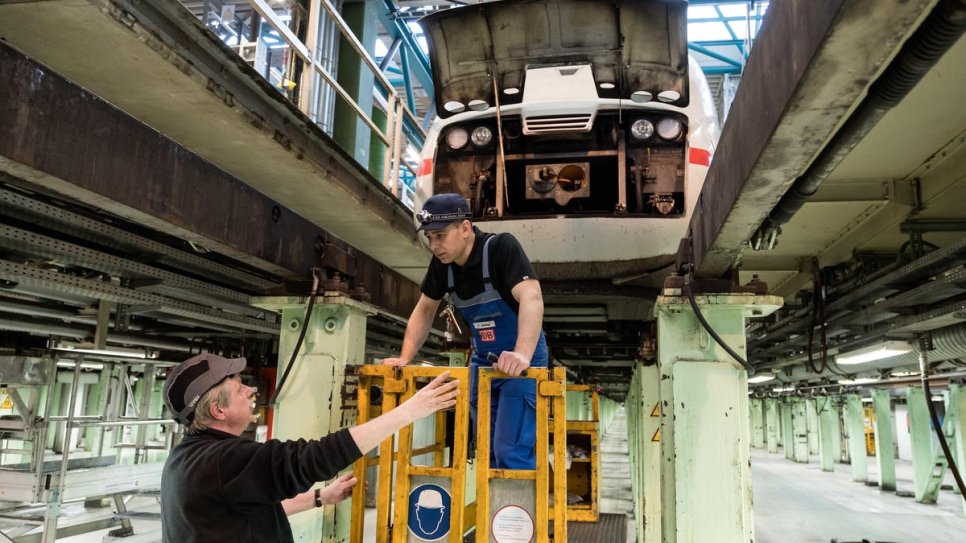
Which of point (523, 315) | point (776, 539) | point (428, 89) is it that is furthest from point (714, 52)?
point (523, 315)

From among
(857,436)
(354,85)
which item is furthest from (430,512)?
(857,436)

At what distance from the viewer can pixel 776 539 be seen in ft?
32.8

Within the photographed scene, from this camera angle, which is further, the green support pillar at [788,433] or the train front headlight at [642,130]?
the green support pillar at [788,433]

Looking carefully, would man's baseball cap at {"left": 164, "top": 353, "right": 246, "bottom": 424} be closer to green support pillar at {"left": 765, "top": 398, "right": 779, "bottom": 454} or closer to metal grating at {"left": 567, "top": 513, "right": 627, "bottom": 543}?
metal grating at {"left": 567, "top": 513, "right": 627, "bottom": 543}

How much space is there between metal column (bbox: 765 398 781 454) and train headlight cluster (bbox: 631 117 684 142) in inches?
1110

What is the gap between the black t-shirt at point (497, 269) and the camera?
2.65 meters

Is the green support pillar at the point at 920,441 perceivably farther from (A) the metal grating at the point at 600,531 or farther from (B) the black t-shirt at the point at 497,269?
(B) the black t-shirt at the point at 497,269

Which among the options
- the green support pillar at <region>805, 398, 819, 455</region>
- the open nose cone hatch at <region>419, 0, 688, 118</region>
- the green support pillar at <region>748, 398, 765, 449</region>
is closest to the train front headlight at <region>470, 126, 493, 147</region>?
the open nose cone hatch at <region>419, 0, 688, 118</region>

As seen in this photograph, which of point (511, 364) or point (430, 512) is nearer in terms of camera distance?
point (511, 364)

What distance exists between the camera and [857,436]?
1770 centimetres

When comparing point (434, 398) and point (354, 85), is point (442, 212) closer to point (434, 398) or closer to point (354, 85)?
point (434, 398)

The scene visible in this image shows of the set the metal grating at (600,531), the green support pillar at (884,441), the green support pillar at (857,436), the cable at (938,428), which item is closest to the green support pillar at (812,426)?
the green support pillar at (857,436)

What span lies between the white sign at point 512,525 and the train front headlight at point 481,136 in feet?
7.85

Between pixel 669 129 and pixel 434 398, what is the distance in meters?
2.43
